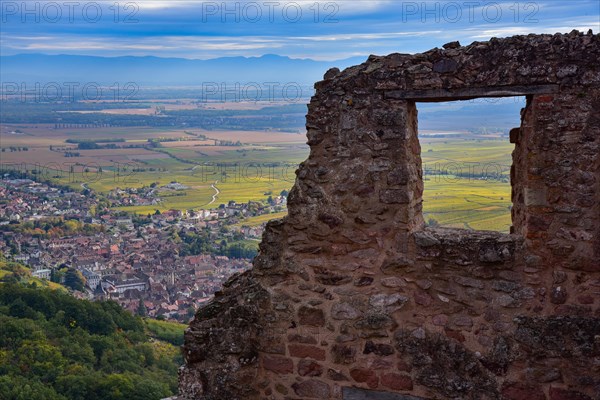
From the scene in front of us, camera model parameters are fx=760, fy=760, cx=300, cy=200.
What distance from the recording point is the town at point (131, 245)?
87.2 feet

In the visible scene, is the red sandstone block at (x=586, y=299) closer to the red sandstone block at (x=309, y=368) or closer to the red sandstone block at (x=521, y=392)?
the red sandstone block at (x=521, y=392)

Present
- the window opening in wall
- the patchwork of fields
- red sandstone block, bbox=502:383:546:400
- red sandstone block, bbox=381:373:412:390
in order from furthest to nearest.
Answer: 1. the patchwork of fields
2. the window opening in wall
3. red sandstone block, bbox=381:373:412:390
4. red sandstone block, bbox=502:383:546:400

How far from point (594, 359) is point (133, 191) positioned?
4167cm

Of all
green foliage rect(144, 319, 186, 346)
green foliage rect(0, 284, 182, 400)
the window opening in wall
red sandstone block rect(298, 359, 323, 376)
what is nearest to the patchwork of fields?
green foliage rect(144, 319, 186, 346)

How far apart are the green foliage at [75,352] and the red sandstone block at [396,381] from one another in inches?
472

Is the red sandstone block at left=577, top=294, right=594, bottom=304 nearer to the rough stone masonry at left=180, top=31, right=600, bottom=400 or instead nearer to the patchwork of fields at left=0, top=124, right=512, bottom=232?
the rough stone masonry at left=180, top=31, right=600, bottom=400

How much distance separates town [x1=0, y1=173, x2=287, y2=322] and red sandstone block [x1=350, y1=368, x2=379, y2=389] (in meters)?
17.7

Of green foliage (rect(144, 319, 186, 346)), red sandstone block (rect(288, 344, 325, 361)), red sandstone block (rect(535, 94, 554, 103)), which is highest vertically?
red sandstone block (rect(535, 94, 554, 103))

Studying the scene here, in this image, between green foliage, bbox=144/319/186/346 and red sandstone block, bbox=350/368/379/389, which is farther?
green foliage, bbox=144/319/186/346

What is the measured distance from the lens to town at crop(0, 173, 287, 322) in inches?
1047

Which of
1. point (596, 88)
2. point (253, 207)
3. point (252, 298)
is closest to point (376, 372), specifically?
point (252, 298)

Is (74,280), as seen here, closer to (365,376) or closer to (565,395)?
(365,376)

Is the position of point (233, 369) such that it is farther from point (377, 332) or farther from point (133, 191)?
point (133, 191)

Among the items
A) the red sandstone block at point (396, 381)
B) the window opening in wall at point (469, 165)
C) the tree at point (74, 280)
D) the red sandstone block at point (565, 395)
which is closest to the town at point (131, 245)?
the tree at point (74, 280)
